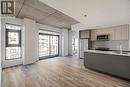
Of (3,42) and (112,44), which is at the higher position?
(3,42)

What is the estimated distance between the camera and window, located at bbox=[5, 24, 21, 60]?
4.52m

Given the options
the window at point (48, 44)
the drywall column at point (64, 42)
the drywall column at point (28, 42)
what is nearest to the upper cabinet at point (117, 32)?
the drywall column at point (64, 42)

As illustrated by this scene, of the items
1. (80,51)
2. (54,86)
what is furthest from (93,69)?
(80,51)

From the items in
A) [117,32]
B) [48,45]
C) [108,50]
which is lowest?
[108,50]

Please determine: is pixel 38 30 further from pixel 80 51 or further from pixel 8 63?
pixel 80 51

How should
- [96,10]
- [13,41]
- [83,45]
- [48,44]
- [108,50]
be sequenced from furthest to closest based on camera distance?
1. [48,44]
2. [83,45]
3. [108,50]
4. [13,41]
5. [96,10]

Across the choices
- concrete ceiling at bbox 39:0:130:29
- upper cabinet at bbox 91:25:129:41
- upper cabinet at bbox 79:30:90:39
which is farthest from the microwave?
upper cabinet at bbox 79:30:90:39

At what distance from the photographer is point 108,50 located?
5.48 m

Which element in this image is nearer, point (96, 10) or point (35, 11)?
→ point (96, 10)

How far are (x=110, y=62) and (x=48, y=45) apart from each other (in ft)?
16.8

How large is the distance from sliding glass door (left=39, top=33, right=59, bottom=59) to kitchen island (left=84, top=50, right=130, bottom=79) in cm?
391

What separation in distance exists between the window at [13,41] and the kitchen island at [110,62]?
4.10 m

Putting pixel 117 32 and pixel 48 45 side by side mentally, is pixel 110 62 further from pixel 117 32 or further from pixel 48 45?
pixel 48 45

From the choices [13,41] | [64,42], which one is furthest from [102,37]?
[13,41]
